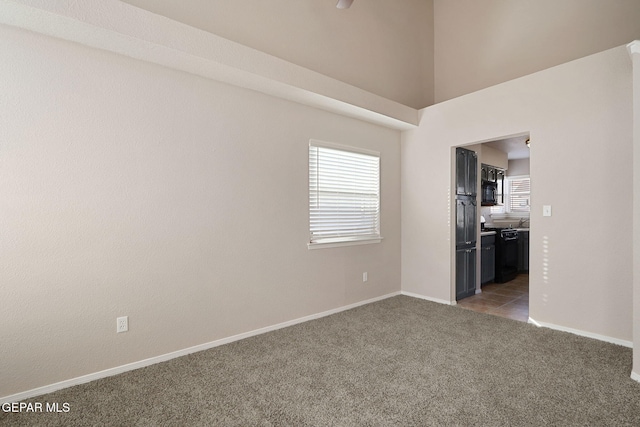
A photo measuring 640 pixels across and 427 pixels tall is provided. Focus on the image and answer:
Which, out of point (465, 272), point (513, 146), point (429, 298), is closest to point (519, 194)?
point (513, 146)

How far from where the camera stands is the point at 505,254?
5738 millimetres

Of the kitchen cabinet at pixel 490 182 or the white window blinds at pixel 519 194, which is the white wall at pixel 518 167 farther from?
the kitchen cabinet at pixel 490 182

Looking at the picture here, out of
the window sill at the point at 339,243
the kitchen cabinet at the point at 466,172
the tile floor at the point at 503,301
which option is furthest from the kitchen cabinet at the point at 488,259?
the window sill at the point at 339,243

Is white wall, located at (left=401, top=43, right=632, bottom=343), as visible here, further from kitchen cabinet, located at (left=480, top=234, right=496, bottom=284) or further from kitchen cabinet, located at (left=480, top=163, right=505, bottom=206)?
kitchen cabinet, located at (left=480, top=163, right=505, bottom=206)

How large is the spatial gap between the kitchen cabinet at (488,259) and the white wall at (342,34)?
249 centimetres

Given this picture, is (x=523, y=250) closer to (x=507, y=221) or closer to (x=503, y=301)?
(x=507, y=221)

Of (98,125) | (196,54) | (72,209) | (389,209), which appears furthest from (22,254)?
(389,209)

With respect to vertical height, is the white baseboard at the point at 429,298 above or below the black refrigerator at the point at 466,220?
below

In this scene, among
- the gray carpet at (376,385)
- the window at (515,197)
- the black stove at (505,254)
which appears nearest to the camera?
the gray carpet at (376,385)

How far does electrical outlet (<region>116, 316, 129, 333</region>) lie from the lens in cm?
253

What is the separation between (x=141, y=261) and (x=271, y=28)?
8.47 ft

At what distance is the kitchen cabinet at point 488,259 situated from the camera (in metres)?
5.27

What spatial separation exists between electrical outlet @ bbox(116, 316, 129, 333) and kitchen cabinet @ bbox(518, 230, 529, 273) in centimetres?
671

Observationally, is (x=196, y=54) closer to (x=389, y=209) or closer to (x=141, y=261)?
(x=141, y=261)
